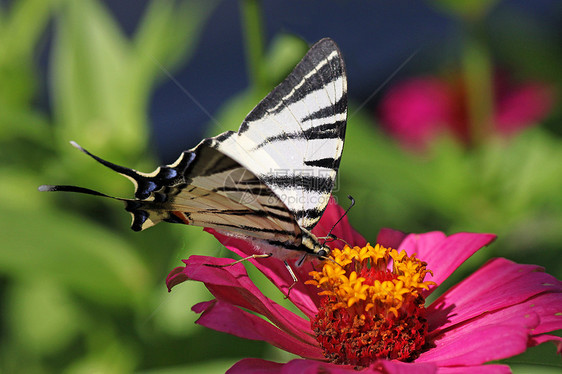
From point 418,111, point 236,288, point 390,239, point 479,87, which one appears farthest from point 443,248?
point 418,111

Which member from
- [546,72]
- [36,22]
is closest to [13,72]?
[36,22]

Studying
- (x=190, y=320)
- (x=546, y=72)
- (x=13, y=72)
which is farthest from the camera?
(x=546, y=72)

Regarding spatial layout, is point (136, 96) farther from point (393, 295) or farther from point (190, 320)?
point (393, 295)

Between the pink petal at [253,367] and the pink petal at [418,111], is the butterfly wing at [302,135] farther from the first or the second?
the pink petal at [418,111]

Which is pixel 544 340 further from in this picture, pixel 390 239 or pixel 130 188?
pixel 130 188

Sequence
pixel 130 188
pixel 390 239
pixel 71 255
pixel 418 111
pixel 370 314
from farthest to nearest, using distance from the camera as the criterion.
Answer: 1. pixel 418 111
2. pixel 130 188
3. pixel 71 255
4. pixel 390 239
5. pixel 370 314

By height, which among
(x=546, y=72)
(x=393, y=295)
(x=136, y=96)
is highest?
(x=136, y=96)
